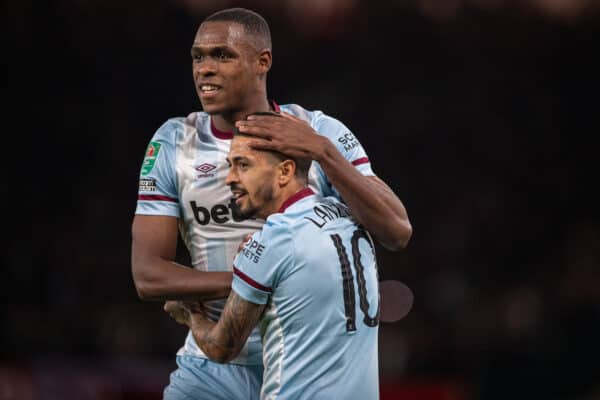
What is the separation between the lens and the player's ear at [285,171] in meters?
3.50

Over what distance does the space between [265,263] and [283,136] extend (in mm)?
488

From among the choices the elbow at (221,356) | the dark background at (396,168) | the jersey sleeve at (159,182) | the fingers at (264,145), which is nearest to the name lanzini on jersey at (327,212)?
the fingers at (264,145)

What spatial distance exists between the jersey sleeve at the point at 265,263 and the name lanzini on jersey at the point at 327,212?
0.13 metres

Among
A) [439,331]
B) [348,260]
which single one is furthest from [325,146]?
[439,331]

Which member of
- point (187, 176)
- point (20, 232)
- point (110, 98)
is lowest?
point (20, 232)

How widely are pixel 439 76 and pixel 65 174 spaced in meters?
4.82

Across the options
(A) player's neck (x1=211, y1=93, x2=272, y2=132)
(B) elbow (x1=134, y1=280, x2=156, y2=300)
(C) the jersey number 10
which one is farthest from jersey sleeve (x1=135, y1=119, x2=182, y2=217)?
(C) the jersey number 10

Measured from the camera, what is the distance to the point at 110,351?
30.5 feet

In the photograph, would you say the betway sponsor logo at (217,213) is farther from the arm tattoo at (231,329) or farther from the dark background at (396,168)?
the dark background at (396,168)

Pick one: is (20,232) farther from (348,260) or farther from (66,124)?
(348,260)

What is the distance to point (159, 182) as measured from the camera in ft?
13.4

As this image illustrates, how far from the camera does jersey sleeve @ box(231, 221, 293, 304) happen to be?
11.0 feet

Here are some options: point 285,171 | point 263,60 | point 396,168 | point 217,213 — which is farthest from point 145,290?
point 396,168

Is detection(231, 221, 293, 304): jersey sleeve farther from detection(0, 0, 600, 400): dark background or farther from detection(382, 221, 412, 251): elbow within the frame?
detection(0, 0, 600, 400): dark background
